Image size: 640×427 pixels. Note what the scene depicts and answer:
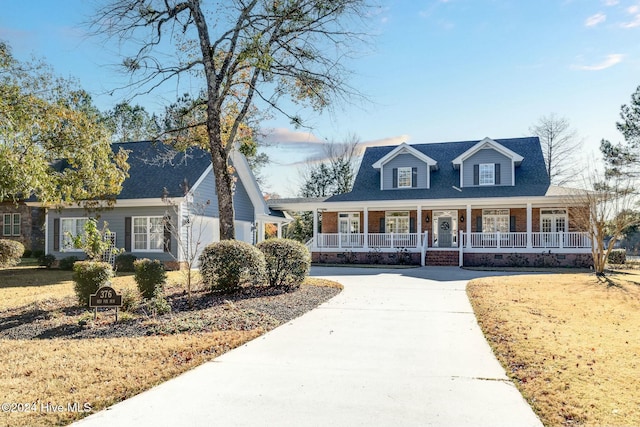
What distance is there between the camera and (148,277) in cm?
987

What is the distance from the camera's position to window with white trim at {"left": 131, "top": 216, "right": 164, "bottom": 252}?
19766 mm

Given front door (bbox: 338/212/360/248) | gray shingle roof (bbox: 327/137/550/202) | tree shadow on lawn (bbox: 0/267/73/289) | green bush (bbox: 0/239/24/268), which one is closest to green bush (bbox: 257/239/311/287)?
tree shadow on lawn (bbox: 0/267/73/289)

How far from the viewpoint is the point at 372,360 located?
18.7 ft

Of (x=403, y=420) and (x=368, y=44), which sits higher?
(x=368, y=44)

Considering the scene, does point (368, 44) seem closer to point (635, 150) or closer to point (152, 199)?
point (152, 199)

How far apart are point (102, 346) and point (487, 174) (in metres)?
22.5

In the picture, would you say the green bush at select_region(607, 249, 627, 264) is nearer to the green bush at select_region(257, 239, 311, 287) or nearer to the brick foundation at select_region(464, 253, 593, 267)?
the brick foundation at select_region(464, 253, 593, 267)

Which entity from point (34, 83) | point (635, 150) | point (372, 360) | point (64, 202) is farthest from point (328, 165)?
point (372, 360)

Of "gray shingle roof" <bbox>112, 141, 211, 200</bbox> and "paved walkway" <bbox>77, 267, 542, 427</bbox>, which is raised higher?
"gray shingle roof" <bbox>112, 141, 211, 200</bbox>

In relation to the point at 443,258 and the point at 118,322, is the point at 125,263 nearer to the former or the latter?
the point at 118,322

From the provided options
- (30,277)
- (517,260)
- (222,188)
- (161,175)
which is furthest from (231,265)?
(517,260)

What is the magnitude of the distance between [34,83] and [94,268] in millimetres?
8617

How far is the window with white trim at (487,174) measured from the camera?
81.5ft

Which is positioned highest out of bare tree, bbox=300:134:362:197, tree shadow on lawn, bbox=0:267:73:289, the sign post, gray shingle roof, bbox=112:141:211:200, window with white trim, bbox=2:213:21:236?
bare tree, bbox=300:134:362:197
